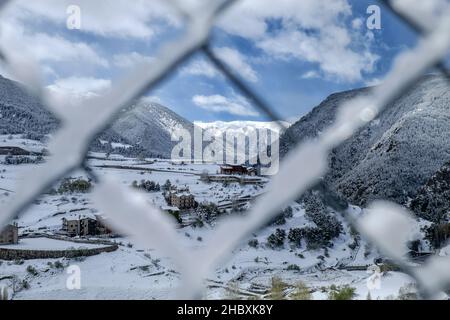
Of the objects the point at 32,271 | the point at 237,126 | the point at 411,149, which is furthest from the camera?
the point at 411,149

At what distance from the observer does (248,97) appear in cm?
23

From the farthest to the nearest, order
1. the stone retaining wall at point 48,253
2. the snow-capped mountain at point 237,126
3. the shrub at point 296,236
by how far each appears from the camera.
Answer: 1. the shrub at point 296,236
2. the stone retaining wall at point 48,253
3. the snow-capped mountain at point 237,126

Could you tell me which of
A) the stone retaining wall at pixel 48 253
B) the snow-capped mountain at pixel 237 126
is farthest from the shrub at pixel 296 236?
the snow-capped mountain at pixel 237 126

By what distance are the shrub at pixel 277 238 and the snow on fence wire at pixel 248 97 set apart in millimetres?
2178

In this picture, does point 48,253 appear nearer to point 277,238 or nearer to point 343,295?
point 277,238

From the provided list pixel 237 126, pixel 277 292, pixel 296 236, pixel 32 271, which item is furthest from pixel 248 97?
pixel 296 236

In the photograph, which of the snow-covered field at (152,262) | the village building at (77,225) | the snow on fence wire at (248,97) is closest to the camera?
the snow on fence wire at (248,97)

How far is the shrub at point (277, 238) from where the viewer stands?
2.40 meters

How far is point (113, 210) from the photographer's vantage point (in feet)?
0.74

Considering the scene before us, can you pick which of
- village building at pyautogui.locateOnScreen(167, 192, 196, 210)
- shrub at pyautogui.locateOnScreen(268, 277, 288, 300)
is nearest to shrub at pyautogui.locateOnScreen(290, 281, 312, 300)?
shrub at pyautogui.locateOnScreen(268, 277, 288, 300)

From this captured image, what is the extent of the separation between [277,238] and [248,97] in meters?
2.37

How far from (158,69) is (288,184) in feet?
0.28

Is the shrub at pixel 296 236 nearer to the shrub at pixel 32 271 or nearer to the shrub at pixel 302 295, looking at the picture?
the shrub at pixel 32 271
